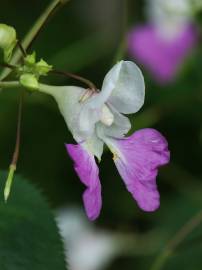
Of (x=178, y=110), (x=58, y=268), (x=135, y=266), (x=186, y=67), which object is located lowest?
(x=135, y=266)

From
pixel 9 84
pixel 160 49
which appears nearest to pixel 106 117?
pixel 9 84

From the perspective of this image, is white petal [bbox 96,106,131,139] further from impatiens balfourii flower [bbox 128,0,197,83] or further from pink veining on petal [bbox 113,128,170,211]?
impatiens balfourii flower [bbox 128,0,197,83]

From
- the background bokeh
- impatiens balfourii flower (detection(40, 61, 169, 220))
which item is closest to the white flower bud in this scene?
impatiens balfourii flower (detection(40, 61, 169, 220))

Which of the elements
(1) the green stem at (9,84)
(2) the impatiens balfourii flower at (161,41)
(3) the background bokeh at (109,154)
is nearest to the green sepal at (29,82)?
(1) the green stem at (9,84)

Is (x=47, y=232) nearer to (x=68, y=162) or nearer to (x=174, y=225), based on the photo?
(x=174, y=225)

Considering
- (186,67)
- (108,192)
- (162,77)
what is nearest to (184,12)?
(186,67)

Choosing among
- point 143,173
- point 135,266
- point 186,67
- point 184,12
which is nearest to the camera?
point 143,173

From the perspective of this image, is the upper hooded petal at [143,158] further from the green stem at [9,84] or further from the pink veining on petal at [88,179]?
the green stem at [9,84]

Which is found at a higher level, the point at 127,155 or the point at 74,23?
the point at 127,155

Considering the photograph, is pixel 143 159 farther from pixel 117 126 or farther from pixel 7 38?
pixel 7 38
